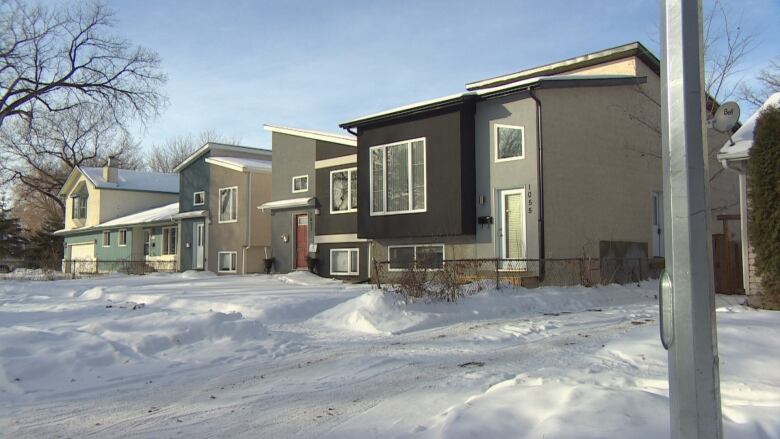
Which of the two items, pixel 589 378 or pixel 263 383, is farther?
pixel 263 383

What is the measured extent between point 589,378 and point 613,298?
8.52 meters

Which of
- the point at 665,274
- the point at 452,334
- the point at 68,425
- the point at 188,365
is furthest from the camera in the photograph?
the point at 452,334

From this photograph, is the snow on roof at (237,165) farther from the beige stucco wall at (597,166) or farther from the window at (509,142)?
the beige stucco wall at (597,166)

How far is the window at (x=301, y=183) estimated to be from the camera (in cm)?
2194

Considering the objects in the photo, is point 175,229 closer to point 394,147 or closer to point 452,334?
point 394,147

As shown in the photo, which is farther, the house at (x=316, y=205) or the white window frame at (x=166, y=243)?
the white window frame at (x=166, y=243)

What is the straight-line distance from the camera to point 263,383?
625 cm

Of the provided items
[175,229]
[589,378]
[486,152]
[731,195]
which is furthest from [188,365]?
[175,229]

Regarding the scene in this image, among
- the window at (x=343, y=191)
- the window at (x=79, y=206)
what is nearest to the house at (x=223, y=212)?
the window at (x=343, y=191)

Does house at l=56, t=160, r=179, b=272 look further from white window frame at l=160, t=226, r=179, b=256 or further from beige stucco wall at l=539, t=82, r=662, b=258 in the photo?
beige stucco wall at l=539, t=82, r=662, b=258

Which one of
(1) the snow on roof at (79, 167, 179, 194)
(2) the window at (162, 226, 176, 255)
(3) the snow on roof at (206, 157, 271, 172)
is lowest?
(2) the window at (162, 226, 176, 255)

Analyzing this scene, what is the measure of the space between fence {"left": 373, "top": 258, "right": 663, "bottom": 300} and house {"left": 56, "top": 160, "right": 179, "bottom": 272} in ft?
67.6

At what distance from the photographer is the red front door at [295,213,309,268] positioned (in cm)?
2189

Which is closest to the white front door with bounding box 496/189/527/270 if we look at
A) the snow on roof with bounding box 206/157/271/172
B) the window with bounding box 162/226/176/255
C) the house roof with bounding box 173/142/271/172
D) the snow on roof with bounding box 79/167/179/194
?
the snow on roof with bounding box 206/157/271/172
